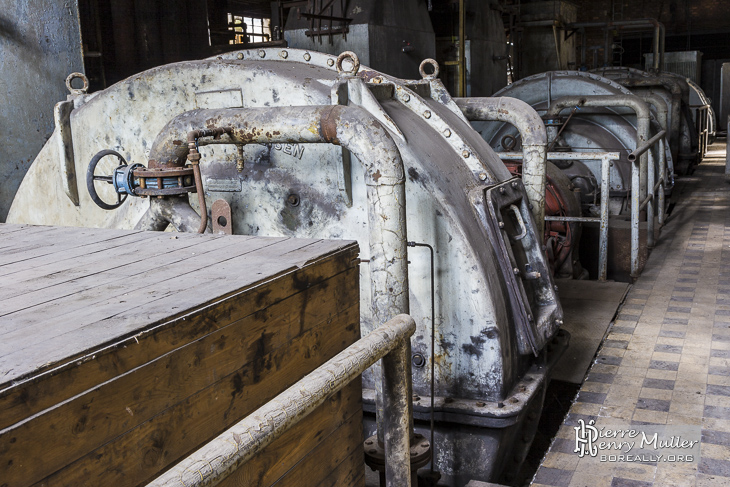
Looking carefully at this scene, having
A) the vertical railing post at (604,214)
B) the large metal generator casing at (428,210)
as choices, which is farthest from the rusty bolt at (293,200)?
the vertical railing post at (604,214)

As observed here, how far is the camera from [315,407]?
1340 mm

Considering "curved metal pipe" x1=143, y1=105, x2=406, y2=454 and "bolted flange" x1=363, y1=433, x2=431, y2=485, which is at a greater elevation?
"curved metal pipe" x1=143, y1=105, x2=406, y2=454

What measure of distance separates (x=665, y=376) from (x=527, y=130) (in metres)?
1.38

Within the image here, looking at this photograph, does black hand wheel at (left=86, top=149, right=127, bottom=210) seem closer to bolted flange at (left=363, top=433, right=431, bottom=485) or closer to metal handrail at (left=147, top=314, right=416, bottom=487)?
bolted flange at (left=363, top=433, right=431, bottom=485)

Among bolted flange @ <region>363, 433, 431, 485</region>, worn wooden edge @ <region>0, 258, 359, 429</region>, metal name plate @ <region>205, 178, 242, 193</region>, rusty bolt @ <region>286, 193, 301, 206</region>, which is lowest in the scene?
bolted flange @ <region>363, 433, 431, 485</region>

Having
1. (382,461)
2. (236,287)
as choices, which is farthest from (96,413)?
(382,461)

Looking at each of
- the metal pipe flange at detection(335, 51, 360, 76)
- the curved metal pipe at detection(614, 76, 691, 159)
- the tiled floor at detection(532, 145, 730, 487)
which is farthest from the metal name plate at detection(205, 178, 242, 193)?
the curved metal pipe at detection(614, 76, 691, 159)

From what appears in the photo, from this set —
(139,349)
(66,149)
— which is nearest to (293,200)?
(66,149)

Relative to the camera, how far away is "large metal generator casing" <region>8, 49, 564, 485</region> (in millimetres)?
2814

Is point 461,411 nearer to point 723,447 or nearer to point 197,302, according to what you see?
point 723,447

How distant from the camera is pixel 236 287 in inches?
55.3

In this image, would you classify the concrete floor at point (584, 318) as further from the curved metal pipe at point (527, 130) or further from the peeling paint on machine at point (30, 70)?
the peeling paint on machine at point (30, 70)

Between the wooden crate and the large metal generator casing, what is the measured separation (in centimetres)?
89

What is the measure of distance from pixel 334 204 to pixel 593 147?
597cm
